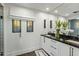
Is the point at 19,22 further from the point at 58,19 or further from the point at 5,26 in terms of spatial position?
the point at 58,19

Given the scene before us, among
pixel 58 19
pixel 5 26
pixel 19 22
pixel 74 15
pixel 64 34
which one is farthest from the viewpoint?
pixel 19 22

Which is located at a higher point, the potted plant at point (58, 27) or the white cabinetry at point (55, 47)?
the potted plant at point (58, 27)

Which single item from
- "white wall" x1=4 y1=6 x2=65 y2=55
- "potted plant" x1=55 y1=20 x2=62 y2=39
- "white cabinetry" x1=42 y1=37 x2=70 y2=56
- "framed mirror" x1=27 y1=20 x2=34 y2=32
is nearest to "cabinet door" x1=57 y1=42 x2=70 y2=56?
"white cabinetry" x1=42 y1=37 x2=70 y2=56

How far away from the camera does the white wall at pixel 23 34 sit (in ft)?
10.9

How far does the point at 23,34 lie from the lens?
3826 mm

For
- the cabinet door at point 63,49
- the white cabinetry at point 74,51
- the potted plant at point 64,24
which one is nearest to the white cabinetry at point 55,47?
the cabinet door at point 63,49

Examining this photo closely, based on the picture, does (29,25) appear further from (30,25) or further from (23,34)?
(23,34)

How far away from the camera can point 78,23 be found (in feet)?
→ 8.46

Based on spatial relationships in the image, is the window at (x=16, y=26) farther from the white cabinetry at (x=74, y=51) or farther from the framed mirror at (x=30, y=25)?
the white cabinetry at (x=74, y=51)

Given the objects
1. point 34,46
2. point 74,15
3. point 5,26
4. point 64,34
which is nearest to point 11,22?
point 5,26

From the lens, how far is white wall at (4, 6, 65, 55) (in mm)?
3321

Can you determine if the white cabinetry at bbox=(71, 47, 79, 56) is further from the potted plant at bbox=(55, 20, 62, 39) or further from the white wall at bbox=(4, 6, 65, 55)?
the white wall at bbox=(4, 6, 65, 55)

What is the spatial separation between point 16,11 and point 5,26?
68cm

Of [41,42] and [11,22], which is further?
[41,42]
